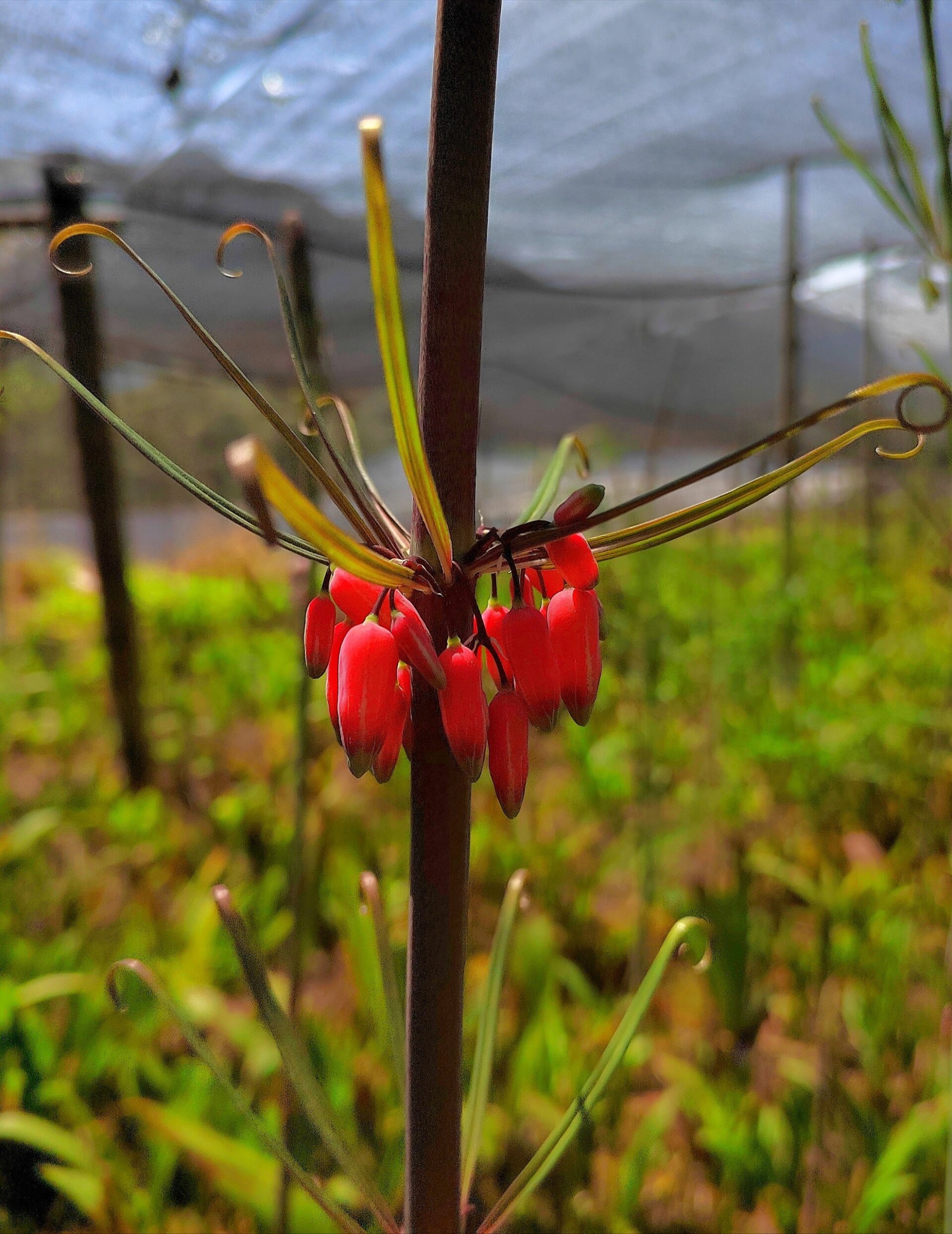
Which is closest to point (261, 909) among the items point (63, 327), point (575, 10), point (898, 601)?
point (63, 327)

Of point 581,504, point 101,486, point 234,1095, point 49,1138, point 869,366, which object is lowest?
point 49,1138

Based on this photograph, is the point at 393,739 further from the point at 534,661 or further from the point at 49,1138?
the point at 49,1138

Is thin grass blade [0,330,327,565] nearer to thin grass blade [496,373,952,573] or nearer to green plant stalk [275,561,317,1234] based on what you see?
thin grass blade [496,373,952,573]

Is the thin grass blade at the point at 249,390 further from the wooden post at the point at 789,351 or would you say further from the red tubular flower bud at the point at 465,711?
the wooden post at the point at 789,351

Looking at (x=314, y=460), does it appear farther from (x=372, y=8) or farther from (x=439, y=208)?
(x=372, y=8)

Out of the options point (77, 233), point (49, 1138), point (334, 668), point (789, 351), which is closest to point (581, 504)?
point (334, 668)

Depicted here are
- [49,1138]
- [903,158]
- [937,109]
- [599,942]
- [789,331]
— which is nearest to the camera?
[937,109]

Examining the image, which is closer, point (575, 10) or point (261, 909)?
point (575, 10)
